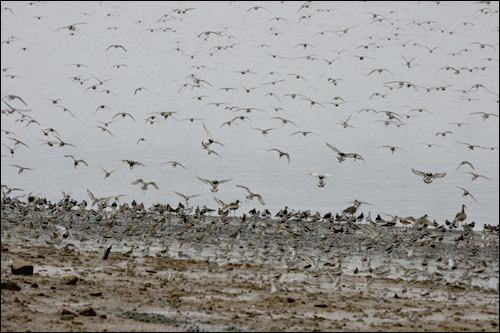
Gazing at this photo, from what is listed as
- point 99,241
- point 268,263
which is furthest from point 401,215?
point 99,241

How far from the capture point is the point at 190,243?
18.6 metres

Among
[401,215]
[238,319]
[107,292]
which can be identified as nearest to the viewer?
[238,319]

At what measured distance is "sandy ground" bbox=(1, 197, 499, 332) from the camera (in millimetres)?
11062

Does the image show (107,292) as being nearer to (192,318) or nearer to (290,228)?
(192,318)

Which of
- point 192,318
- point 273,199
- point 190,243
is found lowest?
point 192,318

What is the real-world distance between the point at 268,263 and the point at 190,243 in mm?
3427

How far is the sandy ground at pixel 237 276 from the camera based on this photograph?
36.3 feet

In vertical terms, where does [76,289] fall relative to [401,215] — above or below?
below

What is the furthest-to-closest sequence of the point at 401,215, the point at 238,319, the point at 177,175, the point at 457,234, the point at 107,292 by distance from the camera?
the point at 177,175, the point at 401,215, the point at 457,234, the point at 107,292, the point at 238,319

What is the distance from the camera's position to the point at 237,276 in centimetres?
1477

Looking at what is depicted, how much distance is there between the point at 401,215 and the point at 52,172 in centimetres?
2162

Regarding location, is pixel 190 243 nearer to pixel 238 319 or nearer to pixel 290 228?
pixel 290 228

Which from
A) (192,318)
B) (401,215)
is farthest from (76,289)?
(401,215)

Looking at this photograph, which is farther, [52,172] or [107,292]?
[52,172]
